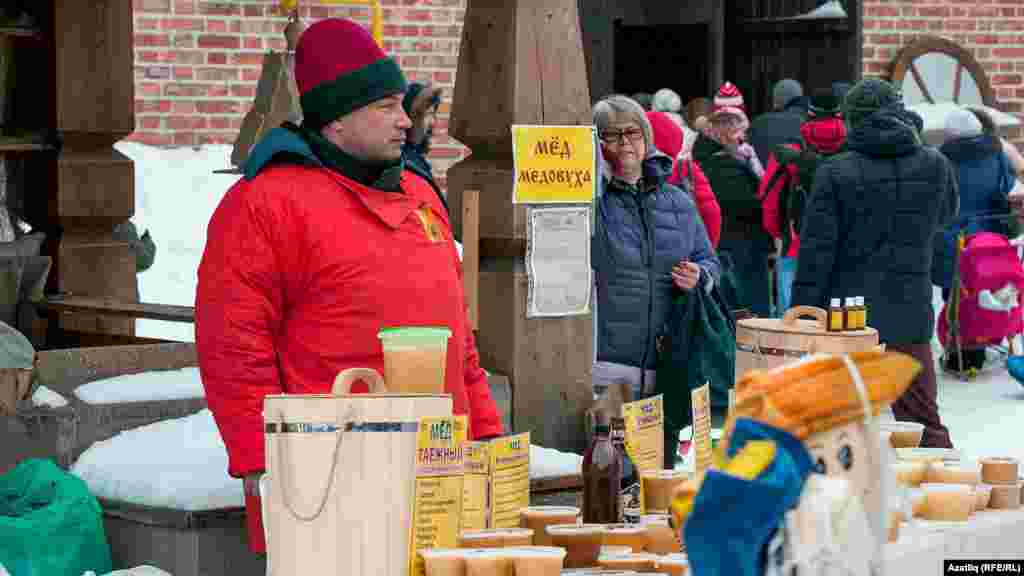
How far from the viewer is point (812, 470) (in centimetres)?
235

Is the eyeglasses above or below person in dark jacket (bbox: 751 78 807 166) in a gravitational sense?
above

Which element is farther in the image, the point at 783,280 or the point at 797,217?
the point at 783,280

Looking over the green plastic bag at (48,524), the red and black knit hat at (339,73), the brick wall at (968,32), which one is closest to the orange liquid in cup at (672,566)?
the red and black knit hat at (339,73)

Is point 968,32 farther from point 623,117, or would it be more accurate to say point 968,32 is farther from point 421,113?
point 421,113

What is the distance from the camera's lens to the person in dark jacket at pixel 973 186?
10039 mm

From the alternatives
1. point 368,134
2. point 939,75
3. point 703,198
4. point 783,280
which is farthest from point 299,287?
point 939,75

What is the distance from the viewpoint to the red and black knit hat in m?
3.85

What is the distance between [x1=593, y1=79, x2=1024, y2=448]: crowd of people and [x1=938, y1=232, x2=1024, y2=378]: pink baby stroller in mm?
101

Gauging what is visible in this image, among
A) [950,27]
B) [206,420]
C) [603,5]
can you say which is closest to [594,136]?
[206,420]

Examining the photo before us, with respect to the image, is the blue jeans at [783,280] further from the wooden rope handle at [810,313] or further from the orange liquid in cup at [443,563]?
the orange liquid in cup at [443,563]

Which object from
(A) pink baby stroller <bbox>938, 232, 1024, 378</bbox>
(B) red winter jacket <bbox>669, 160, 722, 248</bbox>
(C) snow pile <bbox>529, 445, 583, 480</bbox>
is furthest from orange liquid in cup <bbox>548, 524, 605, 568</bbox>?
(A) pink baby stroller <bbox>938, 232, 1024, 378</bbox>

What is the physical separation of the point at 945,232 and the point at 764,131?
1.29 m

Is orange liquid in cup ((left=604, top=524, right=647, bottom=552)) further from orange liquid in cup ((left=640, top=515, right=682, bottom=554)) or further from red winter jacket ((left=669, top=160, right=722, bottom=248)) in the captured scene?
red winter jacket ((left=669, top=160, right=722, bottom=248))

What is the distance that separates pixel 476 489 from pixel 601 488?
45cm
